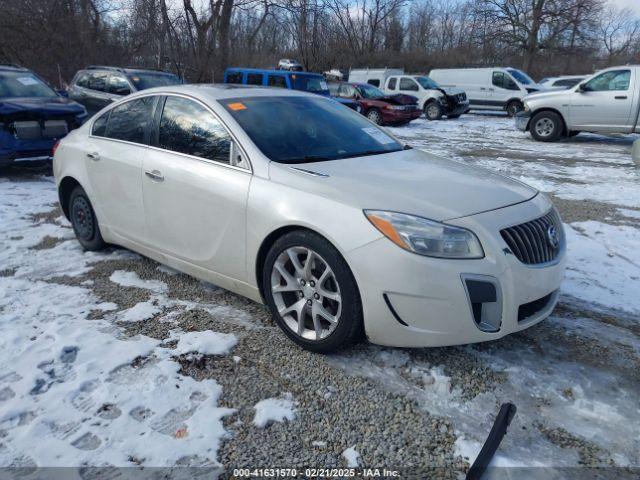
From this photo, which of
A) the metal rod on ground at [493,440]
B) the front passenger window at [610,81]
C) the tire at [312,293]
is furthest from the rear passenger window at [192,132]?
the front passenger window at [610,81]

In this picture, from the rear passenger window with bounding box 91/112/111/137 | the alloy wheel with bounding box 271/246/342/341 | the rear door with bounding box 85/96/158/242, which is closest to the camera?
the alloy wheel with bounding box 271/246/342/341

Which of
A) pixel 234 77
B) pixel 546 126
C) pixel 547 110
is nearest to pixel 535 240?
pixel 547 110

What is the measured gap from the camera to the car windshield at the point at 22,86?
8.03m

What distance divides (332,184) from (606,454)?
1889 millimetres

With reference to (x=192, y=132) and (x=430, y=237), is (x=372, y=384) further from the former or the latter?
(x=192, y=132)

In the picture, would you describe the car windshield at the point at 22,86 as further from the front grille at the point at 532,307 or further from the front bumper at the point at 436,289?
the front grille at the point at 532,307

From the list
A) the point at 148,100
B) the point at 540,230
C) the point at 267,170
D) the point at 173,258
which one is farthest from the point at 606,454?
the point at 148,100

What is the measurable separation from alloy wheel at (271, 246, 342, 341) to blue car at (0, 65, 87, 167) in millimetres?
6023

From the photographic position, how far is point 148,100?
4.07 metres

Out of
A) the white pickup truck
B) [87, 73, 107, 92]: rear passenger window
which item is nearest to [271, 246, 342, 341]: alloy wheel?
[87, 73, 107, 92]: rear passenger window

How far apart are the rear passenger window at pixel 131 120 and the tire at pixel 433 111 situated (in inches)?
675

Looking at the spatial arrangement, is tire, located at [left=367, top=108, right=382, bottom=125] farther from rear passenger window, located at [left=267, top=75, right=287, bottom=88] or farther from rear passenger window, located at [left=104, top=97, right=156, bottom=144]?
rear passenger window, located at [left=104, top=97, right=156, bottom=144]

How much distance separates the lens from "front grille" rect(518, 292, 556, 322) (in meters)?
2.77

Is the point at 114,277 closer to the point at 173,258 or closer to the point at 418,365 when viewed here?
the point at 173,258
